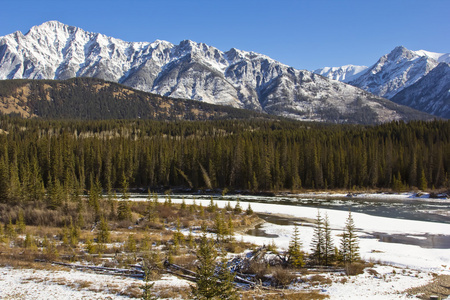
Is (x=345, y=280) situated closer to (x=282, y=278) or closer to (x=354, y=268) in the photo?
(x=354, y=268)

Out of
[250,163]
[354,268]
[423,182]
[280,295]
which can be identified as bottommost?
[280,295]

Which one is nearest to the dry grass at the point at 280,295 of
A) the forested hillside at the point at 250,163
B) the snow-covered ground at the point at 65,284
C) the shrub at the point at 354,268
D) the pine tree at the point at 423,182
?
the snow-covered ground at the point at 65,284

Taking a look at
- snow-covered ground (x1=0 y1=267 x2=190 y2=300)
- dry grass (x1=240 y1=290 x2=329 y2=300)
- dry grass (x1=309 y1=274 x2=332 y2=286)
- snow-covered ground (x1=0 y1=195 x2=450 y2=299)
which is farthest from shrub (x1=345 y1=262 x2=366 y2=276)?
snow-covered ground (x1=0 y1=267 x2=190 y2=300)

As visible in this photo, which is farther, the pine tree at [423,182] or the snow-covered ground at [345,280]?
the pine tree at [423,182]

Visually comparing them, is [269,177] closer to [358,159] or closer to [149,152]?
[358,159]

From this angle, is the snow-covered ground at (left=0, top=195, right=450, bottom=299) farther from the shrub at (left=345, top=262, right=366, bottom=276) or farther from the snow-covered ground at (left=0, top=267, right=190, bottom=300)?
the shrub at (left=345, top=262, right=366, bottom=276)

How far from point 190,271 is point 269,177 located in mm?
78194

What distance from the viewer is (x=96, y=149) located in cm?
11900

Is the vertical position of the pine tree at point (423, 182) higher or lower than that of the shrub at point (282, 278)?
higher

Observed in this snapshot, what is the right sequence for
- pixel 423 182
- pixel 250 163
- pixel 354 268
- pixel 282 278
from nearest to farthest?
pixel 282 278, pixel 354 268, pixel 423 182, pixel 250 163

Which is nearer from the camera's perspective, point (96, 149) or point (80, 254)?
point (80, 254)

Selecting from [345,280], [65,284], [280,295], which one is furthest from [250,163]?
[65,284]

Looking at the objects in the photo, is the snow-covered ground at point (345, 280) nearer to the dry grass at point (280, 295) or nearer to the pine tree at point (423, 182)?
the dry grass at point (280, 295)

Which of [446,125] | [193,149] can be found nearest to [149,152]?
[193,149]
